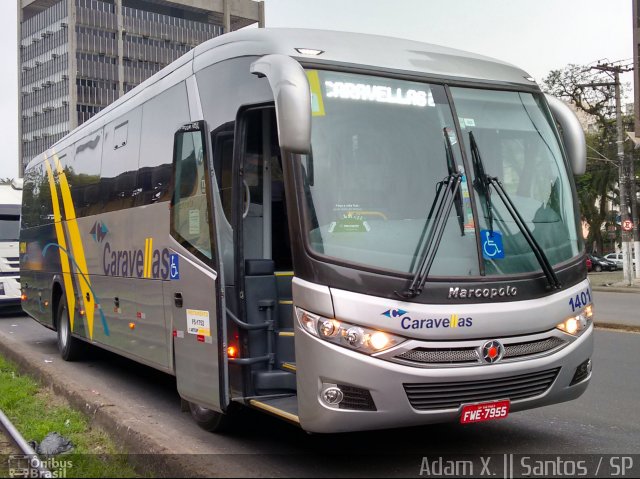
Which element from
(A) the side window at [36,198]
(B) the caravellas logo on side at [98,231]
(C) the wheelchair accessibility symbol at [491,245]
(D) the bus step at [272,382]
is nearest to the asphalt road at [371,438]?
(D) the bus step at [272,382]

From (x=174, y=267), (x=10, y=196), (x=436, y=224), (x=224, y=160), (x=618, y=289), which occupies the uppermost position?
(x=10, y=196)

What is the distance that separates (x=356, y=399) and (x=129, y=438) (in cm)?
219

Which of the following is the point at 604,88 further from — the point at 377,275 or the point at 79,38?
the point at 79,38

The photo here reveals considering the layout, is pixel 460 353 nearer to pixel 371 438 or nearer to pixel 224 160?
pixel 371 438

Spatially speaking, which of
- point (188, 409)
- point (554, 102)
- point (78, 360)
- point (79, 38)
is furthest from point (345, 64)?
point (79, 38)


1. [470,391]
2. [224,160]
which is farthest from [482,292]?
[224,160]

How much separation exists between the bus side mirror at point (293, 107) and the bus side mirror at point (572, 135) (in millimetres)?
2474

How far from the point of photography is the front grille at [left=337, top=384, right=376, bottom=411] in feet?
16.1

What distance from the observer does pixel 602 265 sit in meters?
58.2

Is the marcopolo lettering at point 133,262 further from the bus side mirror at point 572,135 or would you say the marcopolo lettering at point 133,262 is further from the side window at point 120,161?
the bus side mirror at point 572,135

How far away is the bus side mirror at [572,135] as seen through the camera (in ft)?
20.5

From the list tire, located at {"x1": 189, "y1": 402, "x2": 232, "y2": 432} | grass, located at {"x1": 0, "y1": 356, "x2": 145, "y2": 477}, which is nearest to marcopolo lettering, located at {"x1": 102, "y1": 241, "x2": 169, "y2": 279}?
tire, located at {"x1": 189, "y1": 402, "x2": 232, "y2": 432}

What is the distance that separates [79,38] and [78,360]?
95.4m

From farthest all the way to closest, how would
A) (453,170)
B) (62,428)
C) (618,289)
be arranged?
(618,289) < (62,428) < (453,170)
